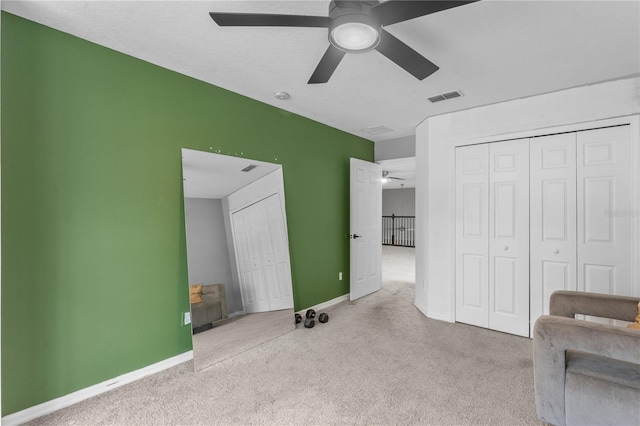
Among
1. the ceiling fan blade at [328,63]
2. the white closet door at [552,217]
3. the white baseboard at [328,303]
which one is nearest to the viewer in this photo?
the ceiling fan blade at [328,63]

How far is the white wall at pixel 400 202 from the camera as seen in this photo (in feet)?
41.2

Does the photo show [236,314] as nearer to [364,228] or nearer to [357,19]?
[364,228]

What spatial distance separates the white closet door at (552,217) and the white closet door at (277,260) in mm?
2612

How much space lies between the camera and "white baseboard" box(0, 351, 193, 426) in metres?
1.91

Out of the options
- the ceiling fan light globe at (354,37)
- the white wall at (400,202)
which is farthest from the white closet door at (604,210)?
the white wall at (400,202)

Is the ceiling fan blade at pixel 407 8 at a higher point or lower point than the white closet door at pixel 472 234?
higher

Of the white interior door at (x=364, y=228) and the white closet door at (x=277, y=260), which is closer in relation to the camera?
the white closet door at (x=277, y=260)

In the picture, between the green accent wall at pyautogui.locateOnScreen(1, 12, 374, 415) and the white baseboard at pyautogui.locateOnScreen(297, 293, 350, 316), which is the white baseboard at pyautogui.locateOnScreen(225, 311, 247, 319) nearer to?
the green accent wall at pyautogui.locateOnScreen(1, 12, 374, 415)

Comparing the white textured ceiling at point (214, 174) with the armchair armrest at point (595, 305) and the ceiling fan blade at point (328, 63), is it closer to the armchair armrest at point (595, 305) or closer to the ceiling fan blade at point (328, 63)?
the ceiling fan blade at point (328, 63)

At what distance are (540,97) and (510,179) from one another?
863mm

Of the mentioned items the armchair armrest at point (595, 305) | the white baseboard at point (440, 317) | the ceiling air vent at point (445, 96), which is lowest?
the white baseboard at point (440, 317)

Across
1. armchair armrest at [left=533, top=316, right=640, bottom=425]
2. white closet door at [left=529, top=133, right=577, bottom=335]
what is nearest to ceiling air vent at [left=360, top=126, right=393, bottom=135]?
white closet door at [left=529, top=133, right=577, bottom=335]

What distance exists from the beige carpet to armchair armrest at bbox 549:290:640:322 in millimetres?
626

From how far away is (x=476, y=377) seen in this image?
2395mm
